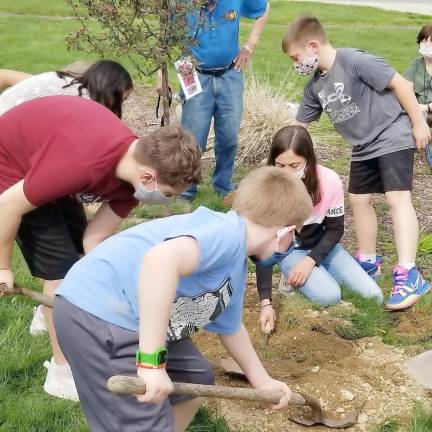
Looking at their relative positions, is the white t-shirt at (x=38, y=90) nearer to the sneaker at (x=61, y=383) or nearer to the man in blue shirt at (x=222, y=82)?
the sneaker at (x=61, y=383)

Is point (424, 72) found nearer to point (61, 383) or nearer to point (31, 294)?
point (61, 383)

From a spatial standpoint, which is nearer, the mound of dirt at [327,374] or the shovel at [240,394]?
the shovel at [240,394]

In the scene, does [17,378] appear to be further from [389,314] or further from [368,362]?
[389,314]

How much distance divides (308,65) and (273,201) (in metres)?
2.35

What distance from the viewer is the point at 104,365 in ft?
7.68

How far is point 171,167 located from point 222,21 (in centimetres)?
311

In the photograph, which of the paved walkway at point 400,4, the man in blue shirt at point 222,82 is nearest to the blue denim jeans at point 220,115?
the man in blue shirt at point 222,82

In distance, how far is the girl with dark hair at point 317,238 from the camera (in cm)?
399

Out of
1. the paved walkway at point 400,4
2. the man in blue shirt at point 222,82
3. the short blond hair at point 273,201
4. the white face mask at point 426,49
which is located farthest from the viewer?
the paved walkway at point 400,4

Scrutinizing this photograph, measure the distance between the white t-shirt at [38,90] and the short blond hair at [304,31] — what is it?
1.52 m

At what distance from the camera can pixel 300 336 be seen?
385 cm

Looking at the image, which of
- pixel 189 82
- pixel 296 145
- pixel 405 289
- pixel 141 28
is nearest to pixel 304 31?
pixel 296 145

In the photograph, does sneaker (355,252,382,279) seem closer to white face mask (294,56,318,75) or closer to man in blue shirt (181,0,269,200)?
white face mask (294,56,318,75)

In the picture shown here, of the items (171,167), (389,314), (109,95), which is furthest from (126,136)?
(389,314)
